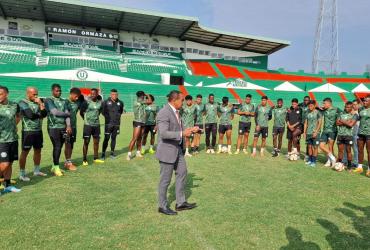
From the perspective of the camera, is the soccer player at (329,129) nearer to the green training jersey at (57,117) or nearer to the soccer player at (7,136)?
the green training jersey at (57,117)

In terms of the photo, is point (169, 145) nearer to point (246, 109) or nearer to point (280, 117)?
point (246, 109)

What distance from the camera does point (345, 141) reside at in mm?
9523

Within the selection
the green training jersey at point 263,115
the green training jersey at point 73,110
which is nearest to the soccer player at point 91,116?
the green training jersey at point 73,110

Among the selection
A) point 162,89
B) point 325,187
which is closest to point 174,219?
point 325,187

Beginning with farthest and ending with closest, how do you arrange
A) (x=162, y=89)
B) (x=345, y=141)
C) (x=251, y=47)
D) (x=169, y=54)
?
(x=251, y=47)
(x=169, y=54)
(x=162, y=89)
(x=345, y=141)

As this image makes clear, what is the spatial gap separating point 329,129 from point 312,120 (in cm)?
65

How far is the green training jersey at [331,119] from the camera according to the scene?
979 cm

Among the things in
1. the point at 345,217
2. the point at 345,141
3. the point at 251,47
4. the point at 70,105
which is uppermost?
the point at 251,47

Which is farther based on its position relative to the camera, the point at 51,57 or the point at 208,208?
the point at 51,57

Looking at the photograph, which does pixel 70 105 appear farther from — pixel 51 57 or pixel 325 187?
pixel 51 57

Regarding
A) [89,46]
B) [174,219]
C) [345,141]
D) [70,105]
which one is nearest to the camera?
[174,219]

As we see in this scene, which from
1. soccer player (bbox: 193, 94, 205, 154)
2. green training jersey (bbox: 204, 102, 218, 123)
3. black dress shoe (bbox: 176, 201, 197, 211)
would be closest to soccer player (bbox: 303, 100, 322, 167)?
green training jersey (bbox: 204, 102, 218, 123)

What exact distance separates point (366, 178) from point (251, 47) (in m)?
47.5

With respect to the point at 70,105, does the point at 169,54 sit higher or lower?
higher
